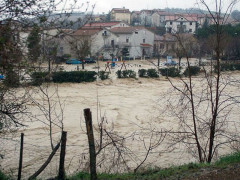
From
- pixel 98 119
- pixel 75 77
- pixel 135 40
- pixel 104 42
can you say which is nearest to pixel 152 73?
pixel 75 77

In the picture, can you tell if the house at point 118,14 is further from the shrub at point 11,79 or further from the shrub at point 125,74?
the shrub at point 11,79

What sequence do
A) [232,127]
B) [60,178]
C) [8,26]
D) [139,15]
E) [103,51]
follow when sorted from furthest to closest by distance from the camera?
[139,15] < [103,51] < [232,127] < [8,26] < [60,178]

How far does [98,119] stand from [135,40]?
1300 inches

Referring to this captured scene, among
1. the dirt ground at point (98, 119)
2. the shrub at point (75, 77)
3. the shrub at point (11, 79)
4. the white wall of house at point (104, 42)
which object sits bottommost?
the dirt ground at point (98, 119)

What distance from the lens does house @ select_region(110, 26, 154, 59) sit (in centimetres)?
4372

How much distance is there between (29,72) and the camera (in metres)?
5.24

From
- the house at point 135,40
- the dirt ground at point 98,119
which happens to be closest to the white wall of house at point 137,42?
the house at point 135,40

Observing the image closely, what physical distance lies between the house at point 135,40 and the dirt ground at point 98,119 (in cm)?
1749

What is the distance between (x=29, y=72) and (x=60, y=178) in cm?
190

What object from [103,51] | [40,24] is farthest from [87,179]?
[103,51]

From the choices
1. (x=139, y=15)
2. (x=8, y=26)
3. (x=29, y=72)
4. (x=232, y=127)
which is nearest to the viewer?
(x=8, y=26)

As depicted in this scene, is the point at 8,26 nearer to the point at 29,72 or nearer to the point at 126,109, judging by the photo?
the point at 29,72

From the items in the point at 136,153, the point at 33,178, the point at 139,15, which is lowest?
the point at 136,153

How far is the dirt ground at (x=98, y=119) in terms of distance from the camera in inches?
315
